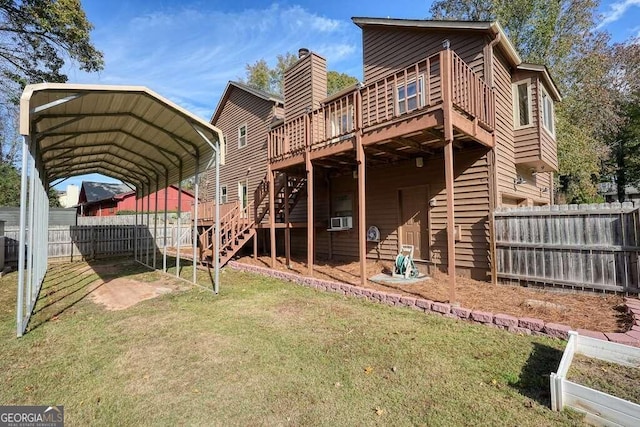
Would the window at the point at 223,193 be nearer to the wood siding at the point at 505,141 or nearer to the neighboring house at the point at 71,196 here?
the wood siding at the point at 505,141

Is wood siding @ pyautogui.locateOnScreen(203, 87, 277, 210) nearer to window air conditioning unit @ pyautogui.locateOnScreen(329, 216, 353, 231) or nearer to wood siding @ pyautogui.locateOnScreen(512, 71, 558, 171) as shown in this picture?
window air conditioning unit @ pyautogui.locateOnScreen(329, 216, 353, 231)

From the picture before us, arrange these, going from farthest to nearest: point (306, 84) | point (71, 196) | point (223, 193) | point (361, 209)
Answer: point (71, 196) < point (223, 193) < point (306, 84) < point (361, 209)

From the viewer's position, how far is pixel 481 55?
762 cm

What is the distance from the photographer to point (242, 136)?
15297mm

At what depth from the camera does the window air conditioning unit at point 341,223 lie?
396 inches

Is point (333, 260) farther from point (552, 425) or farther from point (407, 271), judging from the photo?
point (552, 425)

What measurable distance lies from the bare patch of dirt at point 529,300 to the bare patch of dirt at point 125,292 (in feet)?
12.6

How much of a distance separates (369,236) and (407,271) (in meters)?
2.31

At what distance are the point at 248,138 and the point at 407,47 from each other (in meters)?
8.20

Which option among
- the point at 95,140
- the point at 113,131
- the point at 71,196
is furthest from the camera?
the point at 71,196

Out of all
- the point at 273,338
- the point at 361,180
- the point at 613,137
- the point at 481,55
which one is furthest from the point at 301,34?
the point at 613,137

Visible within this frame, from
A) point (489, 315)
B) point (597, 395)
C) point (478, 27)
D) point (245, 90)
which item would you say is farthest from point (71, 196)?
point (597, 395)

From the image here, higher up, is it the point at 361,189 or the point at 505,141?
the point at 505,141

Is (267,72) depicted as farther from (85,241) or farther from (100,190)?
(85,241)
